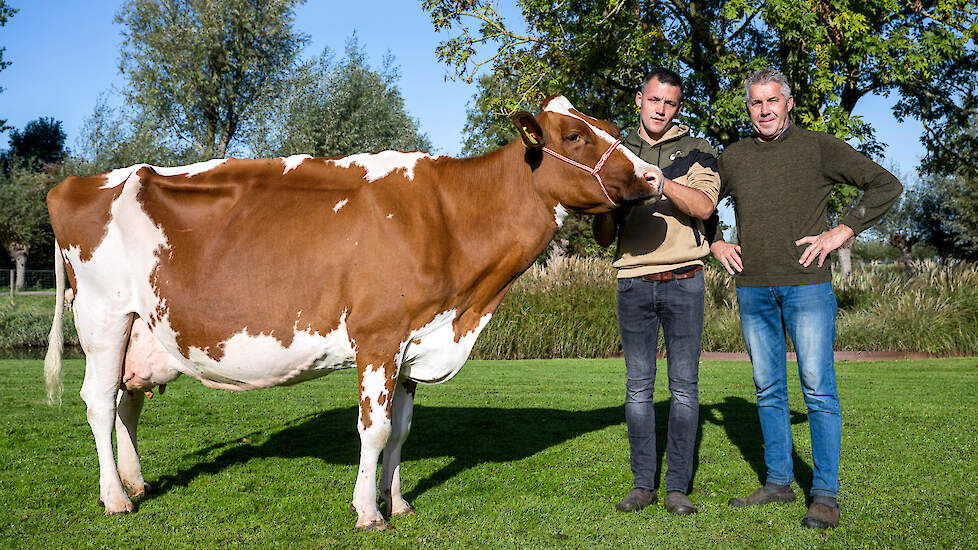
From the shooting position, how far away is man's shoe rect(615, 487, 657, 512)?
4.43 metres

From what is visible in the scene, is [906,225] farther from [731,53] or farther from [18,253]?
[18,253]

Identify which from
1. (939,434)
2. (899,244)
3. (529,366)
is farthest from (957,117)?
(899,244)

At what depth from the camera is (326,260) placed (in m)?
4.11

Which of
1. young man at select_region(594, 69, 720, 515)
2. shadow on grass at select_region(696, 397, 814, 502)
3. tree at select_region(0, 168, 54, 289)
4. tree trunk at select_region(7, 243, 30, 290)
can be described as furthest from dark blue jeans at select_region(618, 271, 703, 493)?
tree trunk at select_region(7, 243, 30, 290)

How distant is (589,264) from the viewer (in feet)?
51.0

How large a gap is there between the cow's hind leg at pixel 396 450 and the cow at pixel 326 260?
1 centimetres

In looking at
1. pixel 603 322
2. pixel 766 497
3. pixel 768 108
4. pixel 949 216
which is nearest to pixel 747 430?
pixel 766 497

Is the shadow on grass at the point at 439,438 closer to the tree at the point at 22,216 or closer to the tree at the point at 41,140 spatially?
the tree at the point at 22,216

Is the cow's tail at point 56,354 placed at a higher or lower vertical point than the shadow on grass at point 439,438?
higher

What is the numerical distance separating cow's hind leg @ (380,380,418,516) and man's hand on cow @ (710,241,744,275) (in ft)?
6.93

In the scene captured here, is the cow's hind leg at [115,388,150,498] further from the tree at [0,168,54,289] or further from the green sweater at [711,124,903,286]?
the tree at [0,168,54,289]

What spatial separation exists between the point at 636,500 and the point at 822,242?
1.92 metres

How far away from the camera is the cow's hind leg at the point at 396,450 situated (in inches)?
174

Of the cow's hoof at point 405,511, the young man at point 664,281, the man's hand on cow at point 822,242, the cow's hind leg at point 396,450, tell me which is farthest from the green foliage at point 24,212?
the man's hand on cow at point 822,242
